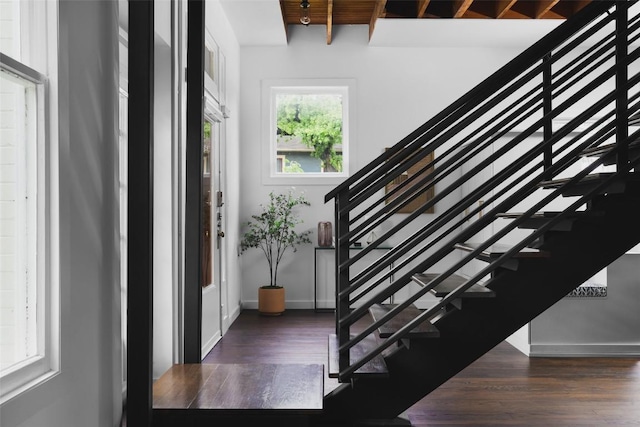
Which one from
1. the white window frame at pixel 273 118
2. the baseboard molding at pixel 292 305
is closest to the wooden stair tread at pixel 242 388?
the baseboard molding at pixel 292 305

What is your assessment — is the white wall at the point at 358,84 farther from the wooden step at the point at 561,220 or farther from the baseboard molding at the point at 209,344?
the wooden step at the point at 561,220

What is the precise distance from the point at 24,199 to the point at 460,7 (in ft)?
14.4

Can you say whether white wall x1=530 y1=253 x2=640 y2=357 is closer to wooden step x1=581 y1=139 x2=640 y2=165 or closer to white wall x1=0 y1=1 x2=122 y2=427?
wooden step x1=581 y1=139 x2=640 y2=165

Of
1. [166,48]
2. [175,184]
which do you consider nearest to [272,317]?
[175,184]

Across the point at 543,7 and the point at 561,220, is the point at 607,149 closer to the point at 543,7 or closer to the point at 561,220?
the point at 561,220

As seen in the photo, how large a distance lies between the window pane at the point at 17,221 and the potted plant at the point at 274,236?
13.4 feet

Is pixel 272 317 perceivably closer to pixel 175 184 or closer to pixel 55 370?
pixel 175 184

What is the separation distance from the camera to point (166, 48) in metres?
3.27

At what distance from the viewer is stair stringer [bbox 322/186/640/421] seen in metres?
2.43

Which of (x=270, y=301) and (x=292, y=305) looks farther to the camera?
(x=292, y=305)

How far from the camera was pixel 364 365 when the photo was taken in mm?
2445

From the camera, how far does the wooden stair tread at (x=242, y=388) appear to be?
2.26m

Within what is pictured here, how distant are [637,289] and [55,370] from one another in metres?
4.08

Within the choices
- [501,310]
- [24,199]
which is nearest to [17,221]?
[24,199]
